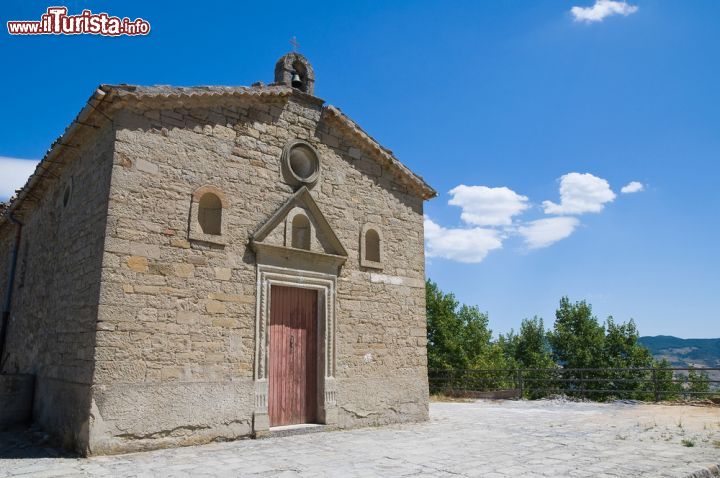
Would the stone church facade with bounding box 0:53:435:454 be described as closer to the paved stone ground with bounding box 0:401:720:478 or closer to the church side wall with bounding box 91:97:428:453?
the church side wall with bounding box 91:97:428:453

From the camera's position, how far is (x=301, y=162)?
31.7 feet

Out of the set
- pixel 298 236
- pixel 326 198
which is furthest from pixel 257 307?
pixel 326 198

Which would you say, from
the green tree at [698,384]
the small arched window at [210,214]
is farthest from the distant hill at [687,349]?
the small arched window at [210,214]

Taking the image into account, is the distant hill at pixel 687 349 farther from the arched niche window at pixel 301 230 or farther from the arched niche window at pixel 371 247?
the arched niche window at pixel 301 230

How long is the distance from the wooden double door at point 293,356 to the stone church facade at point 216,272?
0.08 feet

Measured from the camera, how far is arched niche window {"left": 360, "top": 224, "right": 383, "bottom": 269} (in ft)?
33.1

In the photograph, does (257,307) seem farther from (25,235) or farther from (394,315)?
(25,235)

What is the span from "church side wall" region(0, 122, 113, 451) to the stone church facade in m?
0.05

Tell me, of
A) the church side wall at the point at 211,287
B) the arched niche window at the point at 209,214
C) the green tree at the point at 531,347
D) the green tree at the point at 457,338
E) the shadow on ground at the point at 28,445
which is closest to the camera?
the shadow on ground at the point at 28,445

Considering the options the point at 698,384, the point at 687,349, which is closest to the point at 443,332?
the point at 698,384

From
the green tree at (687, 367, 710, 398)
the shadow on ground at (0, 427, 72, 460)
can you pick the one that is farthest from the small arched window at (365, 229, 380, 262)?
the green tree at (687, 367, 710, 398)

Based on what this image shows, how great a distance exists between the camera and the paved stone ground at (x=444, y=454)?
227 inches

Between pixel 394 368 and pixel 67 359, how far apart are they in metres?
5.55

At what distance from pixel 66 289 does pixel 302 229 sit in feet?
12.6
